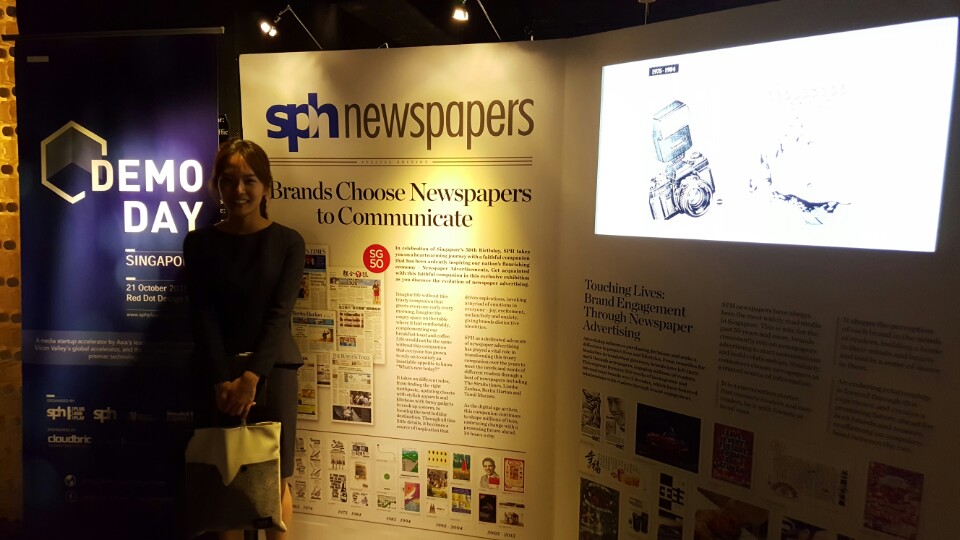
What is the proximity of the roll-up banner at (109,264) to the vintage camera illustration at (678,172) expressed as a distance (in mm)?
1946

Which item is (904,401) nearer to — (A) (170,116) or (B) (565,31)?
(A) (170,116)

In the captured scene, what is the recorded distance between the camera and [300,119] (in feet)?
7.89

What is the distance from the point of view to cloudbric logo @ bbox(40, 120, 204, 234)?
236 cm

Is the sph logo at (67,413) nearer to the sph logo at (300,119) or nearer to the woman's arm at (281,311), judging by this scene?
the woman's arm at (281,311)

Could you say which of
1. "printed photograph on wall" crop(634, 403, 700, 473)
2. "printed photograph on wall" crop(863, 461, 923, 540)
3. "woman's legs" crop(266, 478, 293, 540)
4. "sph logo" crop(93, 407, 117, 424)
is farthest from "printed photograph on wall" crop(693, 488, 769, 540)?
"sph logo" crop(93, 407, 117, 424)

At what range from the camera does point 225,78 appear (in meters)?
2.79

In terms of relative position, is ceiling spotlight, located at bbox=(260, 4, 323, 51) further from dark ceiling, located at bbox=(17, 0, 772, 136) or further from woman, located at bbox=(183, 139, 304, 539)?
woman, located at bbox=(183, 139, 304, 539)

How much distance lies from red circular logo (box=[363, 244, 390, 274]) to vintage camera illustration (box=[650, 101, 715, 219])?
3.92 feet

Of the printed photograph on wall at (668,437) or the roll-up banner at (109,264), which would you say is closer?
the printed photograph on wall at (668,437)

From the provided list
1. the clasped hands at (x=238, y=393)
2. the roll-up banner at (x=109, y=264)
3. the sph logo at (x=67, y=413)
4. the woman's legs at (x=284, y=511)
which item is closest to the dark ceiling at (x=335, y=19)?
the roll-up banner at (x=109, y=264)

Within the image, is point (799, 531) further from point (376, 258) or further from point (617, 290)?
point (376, 258)

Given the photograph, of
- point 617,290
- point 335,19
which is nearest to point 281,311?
point 617,290

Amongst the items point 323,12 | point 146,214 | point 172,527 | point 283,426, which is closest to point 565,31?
point 323,12

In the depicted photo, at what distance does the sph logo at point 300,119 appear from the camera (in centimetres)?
238
